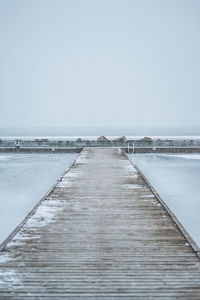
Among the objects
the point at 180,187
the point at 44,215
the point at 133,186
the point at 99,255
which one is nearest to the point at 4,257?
the point at 99,255

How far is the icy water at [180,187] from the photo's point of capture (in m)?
9.27

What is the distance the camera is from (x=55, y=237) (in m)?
5.16

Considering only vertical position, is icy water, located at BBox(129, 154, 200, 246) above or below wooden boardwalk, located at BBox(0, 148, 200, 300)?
below

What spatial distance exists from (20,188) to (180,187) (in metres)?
8.33

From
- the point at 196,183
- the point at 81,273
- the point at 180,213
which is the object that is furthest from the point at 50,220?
the point at 196,183

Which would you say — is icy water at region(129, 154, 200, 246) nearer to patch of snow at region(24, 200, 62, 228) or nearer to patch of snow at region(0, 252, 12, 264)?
patch of snow at region(24, 200, 62, 228)

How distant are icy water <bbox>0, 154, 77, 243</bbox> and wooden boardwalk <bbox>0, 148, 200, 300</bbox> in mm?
2614

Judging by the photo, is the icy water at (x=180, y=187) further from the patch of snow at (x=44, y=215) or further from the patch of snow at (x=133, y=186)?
the patch of snow at (x=44, y=215)

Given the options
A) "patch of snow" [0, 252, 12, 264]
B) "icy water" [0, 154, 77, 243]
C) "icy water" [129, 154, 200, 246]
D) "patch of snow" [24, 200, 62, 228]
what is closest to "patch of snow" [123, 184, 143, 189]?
"icy water" [129, 154, 200, 246]

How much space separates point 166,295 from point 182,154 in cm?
2701

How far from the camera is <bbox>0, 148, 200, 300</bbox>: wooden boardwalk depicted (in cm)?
347

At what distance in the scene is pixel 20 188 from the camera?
1434 centimetres

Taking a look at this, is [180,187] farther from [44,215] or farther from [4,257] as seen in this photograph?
[4,257]

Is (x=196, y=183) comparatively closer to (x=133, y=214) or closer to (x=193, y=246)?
(x=133, y=214)
